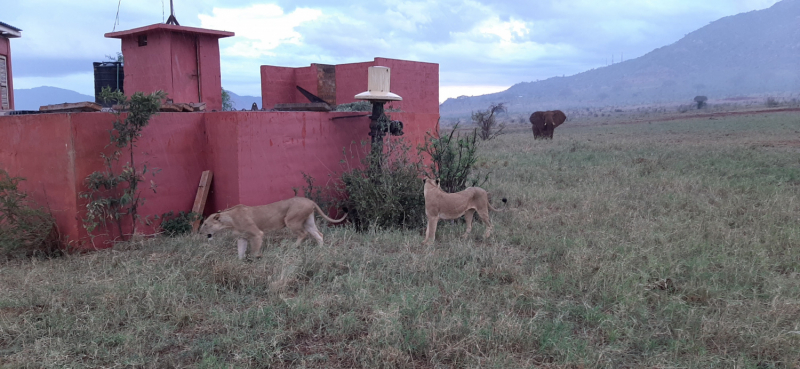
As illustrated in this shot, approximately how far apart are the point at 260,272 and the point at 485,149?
50.0 feet

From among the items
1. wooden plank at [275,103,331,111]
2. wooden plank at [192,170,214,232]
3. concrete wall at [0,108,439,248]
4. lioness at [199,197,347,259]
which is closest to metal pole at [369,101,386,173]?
concrete wall at [0,108,439,248]

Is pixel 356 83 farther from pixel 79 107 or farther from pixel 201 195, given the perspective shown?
pixel 79 107

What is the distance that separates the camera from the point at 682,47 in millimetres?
161000

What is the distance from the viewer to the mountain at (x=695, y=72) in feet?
408

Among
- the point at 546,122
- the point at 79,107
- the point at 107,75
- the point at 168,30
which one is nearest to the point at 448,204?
the point at 79,107

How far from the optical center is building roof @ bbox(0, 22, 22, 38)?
14.5 metres

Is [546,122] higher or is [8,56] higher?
[8,56]

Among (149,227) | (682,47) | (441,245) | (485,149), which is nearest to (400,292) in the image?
(441,245)

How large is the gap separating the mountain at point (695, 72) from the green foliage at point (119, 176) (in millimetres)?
111356

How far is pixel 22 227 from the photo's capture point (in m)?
6.36

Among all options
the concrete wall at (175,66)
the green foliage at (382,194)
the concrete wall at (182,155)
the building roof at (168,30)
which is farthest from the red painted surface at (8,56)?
the green foliage at (382,194)

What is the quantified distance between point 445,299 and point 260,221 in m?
2.61

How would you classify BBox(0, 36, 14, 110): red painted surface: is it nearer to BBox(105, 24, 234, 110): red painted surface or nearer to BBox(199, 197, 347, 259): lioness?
BBox(105, 24, 234, 110): red painted surface

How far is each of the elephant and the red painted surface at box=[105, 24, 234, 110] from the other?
16851 mm
